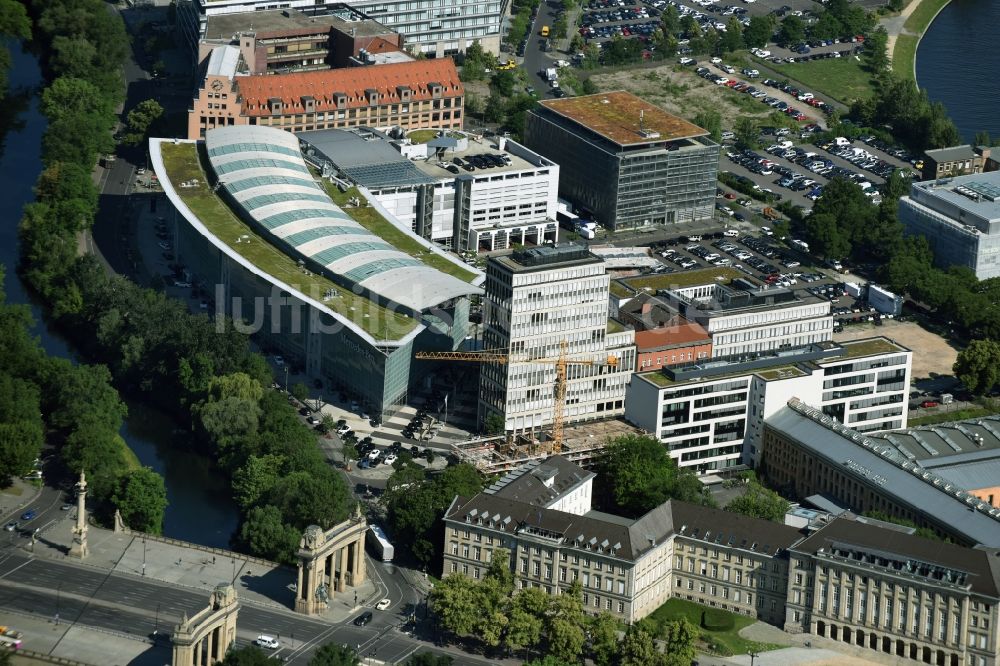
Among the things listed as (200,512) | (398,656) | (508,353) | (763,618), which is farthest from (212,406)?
(763,618)

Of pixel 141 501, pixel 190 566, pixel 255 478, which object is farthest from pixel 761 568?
pixel 141 501

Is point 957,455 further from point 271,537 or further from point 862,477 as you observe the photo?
point 271,537

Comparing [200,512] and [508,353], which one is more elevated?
[508,353]

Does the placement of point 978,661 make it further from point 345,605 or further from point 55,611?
point 55,611

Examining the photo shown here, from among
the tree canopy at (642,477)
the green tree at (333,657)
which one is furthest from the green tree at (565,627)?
the tree canopy at (642,477)

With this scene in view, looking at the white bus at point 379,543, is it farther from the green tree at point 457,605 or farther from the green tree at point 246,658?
the green tree at point 246,658
